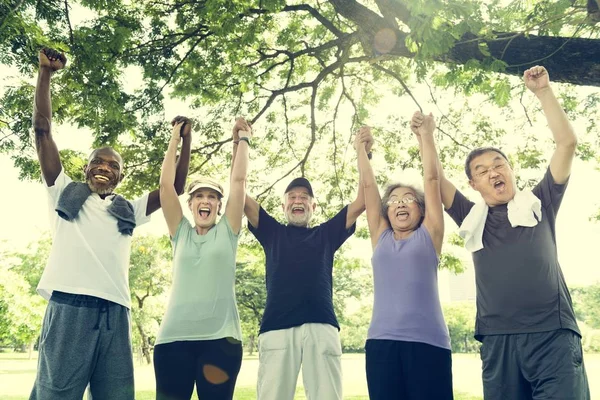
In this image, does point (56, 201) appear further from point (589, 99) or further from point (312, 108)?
point (589, 99)

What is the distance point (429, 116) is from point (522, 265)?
1472 mm

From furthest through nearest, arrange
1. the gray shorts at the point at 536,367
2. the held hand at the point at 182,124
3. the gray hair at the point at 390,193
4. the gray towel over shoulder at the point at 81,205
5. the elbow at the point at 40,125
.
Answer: the held hand at the point at 182,124
the gray hair at the point at 390,193
the elbow at the point at 40,125
the gray towel over shoulder at the point at 81,205
the gray shorts at the point at 536,367

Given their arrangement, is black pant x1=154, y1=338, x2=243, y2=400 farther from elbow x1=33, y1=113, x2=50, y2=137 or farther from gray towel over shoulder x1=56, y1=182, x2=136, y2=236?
elbow x1=33, y1=113, x2=50, y2=137

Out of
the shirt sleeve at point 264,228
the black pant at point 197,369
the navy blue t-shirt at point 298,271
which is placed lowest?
the black pant at point 197,369

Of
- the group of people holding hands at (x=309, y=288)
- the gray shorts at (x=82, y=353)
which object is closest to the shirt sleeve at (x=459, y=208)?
the group of people holding hands at (x=309, y=288)

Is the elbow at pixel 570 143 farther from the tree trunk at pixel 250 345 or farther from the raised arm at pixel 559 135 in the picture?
the tree trunk at pixel 250 345

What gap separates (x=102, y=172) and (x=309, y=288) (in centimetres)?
187

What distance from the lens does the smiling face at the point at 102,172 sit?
3.83 metres

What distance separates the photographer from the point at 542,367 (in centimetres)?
298

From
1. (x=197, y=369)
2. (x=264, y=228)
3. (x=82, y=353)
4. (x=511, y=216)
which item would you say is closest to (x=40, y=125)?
(x=82, y=353)

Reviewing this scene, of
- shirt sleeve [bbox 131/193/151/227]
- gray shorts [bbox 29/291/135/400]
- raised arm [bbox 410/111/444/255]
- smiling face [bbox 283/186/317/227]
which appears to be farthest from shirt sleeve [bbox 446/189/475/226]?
gray shorts [bbox 29/291/135/400]

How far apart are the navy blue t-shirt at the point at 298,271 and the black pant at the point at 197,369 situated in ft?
1.75

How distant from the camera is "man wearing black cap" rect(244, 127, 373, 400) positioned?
3.87 metres

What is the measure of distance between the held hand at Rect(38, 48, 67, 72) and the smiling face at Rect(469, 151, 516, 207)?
3.28 metres
